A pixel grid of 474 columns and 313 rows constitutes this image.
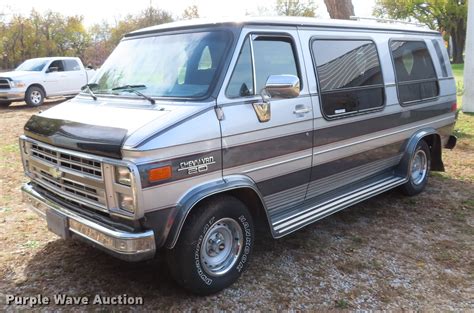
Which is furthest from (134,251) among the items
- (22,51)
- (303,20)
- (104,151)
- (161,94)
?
(22,51)

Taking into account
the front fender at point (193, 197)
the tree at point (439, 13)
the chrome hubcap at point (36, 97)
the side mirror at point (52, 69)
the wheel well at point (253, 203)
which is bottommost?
the wheel well at point (253, 203)

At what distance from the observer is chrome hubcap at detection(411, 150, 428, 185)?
20.5 feet

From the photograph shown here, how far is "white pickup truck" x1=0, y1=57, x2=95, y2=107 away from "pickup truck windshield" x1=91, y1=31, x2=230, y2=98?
1311 cm

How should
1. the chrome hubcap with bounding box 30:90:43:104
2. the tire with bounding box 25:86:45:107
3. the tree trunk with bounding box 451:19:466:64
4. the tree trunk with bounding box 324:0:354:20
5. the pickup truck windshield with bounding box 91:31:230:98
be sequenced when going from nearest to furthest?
the pickup truck windshield with bounding box 91:31:230:98 < the tree trunk with bounding box 324:0:354:20 < the tire with bounding box 25:86:45:107 < the chrome hubcap with bounding box 30:90:43:104 < the tree trunk with bounding box 451:19:466:64

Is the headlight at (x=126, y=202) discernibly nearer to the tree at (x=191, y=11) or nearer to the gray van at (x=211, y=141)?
the gray van at (x=211, y=141)

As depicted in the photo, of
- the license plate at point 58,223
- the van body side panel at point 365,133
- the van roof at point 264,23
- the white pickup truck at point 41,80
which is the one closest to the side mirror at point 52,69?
the white pickup truck at point 41,80

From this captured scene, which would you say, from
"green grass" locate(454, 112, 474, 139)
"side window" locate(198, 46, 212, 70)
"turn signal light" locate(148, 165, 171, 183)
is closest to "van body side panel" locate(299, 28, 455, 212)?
"side window" locate(198, 46, 212, 70)

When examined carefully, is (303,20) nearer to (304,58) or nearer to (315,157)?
(304,58)

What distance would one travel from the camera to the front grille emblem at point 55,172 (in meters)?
3.61

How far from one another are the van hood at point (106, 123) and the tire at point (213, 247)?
771 millimetres

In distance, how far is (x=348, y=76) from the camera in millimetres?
4867

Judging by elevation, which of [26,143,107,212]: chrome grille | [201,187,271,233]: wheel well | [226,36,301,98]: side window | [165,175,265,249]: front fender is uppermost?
[226,36,301,98]: side window

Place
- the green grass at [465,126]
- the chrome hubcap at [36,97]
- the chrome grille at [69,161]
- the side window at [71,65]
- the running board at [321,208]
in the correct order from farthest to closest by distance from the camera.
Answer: the side window at [71,65] → the chrome hubcap at [36,97] → the green grass at [465,126] → the running board at [321,208] → the chrome grille at [69,161]

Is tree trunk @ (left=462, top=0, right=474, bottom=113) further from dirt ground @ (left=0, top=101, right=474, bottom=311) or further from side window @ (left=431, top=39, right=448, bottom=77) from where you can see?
dirt ground @ (left=0, top=101, right=474, bottom=311)
